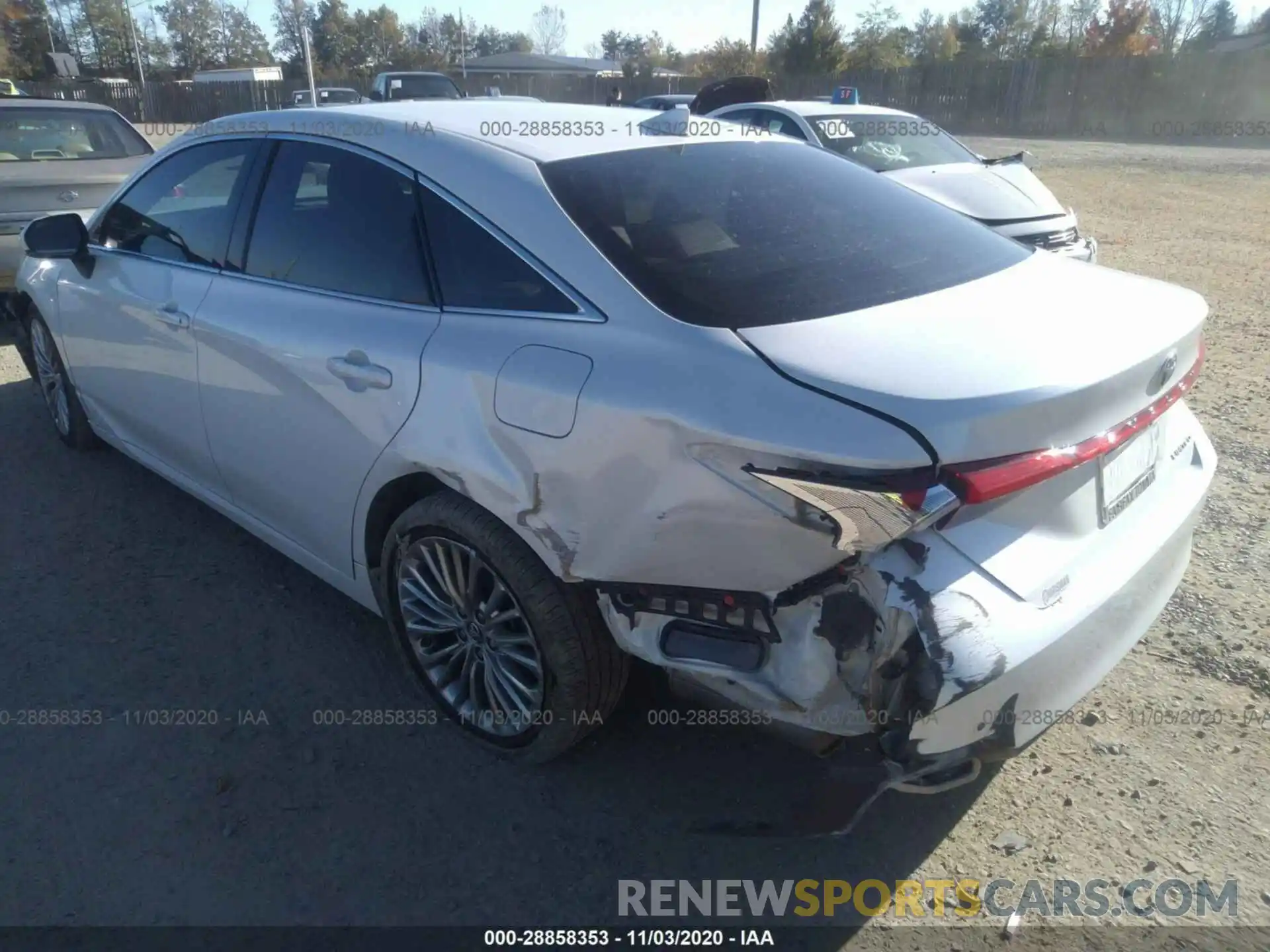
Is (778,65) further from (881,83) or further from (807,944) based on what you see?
(807,944)

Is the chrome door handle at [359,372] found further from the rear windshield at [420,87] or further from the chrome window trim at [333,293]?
the rear windshield at [420,87]

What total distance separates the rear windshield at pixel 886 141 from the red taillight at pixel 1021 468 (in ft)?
23.2

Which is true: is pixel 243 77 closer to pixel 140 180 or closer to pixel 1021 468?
pixel 140 180

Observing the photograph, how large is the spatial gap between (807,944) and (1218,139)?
104ft

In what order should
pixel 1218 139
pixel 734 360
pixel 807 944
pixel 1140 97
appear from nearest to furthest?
pixel 734 360
pixel 807 944
pixel 1218 139
pixel 1140 97

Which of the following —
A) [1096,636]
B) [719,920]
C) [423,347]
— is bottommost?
[719,920]

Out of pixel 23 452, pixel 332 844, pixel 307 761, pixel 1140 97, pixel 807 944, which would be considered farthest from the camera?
pixel 1140 97

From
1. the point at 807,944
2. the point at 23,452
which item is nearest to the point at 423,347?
the point at 807,944

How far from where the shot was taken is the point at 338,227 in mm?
2975

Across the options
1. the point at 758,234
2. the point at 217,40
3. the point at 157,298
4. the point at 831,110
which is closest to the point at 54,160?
the point at 157,298

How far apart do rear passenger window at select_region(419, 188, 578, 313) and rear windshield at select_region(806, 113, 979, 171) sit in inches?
270

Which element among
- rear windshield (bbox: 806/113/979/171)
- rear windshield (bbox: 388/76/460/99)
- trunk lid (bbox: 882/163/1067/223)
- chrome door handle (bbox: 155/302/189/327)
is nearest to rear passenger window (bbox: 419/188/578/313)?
chrome door handle (bbox: 155/302/189/327)

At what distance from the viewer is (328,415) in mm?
2822

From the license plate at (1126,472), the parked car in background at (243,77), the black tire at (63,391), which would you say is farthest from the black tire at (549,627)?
the parked car in background at (243,77)
